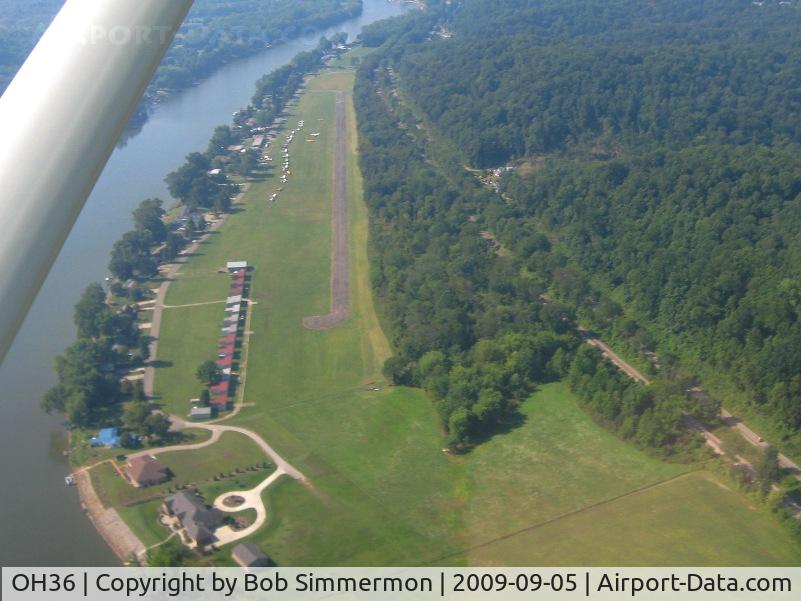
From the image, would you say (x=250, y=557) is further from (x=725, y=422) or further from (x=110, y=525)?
(x=725, y=422)

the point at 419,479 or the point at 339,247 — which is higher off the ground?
the point at 419,479

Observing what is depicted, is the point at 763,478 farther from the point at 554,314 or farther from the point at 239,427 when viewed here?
the point at 239,427

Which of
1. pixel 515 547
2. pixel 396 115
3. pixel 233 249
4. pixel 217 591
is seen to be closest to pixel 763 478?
pixel 515 547

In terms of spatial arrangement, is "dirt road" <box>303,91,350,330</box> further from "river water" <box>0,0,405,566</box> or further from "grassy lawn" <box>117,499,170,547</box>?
"grassy lawn" <box>117,499,170,547</box>

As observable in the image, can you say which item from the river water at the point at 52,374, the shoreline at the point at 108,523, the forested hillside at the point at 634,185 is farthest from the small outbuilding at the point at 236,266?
the shoreline at the point at 108,523

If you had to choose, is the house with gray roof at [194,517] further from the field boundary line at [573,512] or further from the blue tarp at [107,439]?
the field boundary line at [573,512]

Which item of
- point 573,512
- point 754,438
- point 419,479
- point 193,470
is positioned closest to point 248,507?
point 193,470
